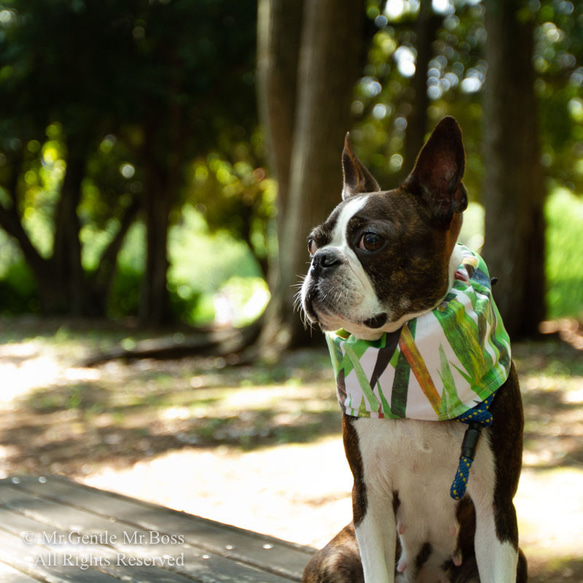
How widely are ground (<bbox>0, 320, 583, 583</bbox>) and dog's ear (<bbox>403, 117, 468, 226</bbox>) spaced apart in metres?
2.48

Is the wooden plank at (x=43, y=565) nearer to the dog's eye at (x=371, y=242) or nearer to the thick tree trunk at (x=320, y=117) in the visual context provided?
the dog's eye at (x=371, y=242)

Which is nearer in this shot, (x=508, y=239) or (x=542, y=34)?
(x=508, y=239)

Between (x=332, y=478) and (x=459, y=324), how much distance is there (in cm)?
366

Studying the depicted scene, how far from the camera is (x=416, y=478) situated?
256cm

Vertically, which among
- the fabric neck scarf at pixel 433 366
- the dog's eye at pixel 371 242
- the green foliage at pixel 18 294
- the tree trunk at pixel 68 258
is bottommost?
the green foliage at pixel 18 294

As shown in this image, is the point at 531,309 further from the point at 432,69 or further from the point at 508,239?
the point at 432,69

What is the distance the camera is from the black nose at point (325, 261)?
2.65 metres

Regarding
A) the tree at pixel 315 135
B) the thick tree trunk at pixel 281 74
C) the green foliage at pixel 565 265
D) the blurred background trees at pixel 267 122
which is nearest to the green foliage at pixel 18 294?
the blurred background trees at pixel 267 122

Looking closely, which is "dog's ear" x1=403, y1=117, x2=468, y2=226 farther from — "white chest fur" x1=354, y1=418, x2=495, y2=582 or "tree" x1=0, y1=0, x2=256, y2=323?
"tree" x1=0, y1=0, x2=256, y2=323

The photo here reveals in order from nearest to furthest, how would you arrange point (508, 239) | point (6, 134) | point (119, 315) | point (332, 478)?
1. point (332, 478)
2. point (508, 239)
3. point (6, 134)
4. point (119, 315)

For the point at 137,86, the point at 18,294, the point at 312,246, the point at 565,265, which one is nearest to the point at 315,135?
the point at 137,86

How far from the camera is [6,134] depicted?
55.4 feet

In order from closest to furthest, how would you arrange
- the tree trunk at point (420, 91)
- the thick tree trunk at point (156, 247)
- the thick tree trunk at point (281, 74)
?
the thick tree trunk at point (281, 74)
the tree trunk at point (420, 91)
the thick tree trunk at point (156, 247)

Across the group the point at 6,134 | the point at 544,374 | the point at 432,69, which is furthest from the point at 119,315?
the point at 544,374
